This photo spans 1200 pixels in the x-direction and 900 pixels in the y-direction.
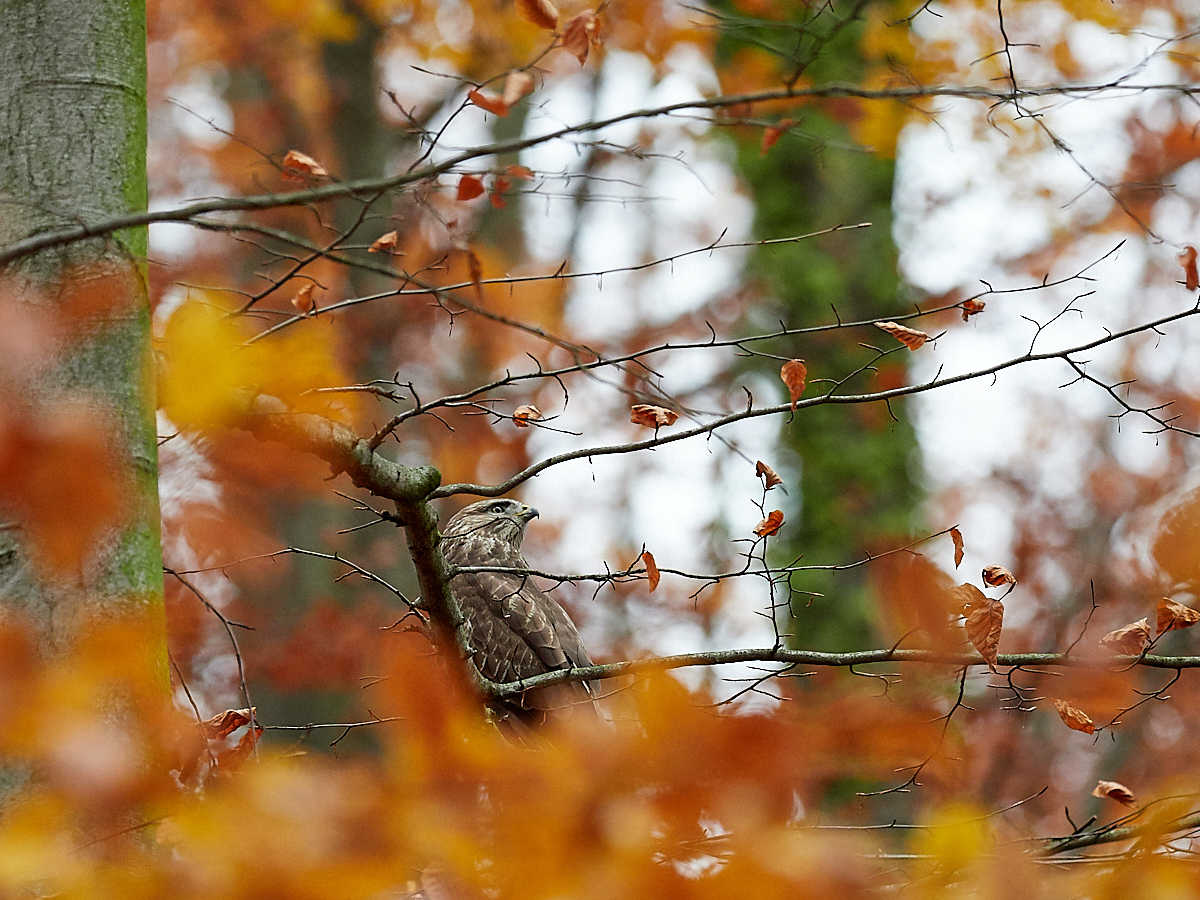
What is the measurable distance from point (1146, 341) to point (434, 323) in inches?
305

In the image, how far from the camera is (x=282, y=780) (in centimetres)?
136

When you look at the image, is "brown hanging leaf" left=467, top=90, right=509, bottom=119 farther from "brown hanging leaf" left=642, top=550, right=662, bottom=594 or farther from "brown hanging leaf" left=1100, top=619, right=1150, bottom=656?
"brown hanging leaf" left=1100, top=619, right=1150, bottom=656

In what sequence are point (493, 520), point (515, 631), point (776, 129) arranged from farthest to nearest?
point (493, 520) < point (515, 631) < point (776, 129)

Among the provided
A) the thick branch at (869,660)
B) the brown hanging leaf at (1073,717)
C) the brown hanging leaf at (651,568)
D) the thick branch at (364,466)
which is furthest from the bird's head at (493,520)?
the brown hanging leaf at (1073,717)

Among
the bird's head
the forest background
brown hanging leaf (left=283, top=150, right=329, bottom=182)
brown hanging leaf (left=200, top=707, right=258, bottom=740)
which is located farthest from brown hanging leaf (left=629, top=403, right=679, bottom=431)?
the bird's head

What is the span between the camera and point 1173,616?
2.75 metres

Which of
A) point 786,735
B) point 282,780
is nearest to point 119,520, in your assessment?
point 282,780

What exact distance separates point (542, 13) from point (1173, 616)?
2213 mm

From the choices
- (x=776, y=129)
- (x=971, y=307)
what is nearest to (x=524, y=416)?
(x=776, y=129)

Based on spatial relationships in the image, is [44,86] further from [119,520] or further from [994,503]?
[994,503]

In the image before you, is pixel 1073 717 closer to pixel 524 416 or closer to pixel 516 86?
pixel 524 416

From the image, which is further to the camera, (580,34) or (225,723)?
(225,723)

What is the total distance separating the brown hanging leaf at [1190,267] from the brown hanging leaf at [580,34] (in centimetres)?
183

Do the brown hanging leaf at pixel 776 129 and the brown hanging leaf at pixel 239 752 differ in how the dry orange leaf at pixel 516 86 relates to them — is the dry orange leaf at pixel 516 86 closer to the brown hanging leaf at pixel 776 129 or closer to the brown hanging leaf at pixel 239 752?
the brown hanging leaf at pixel 776 129
